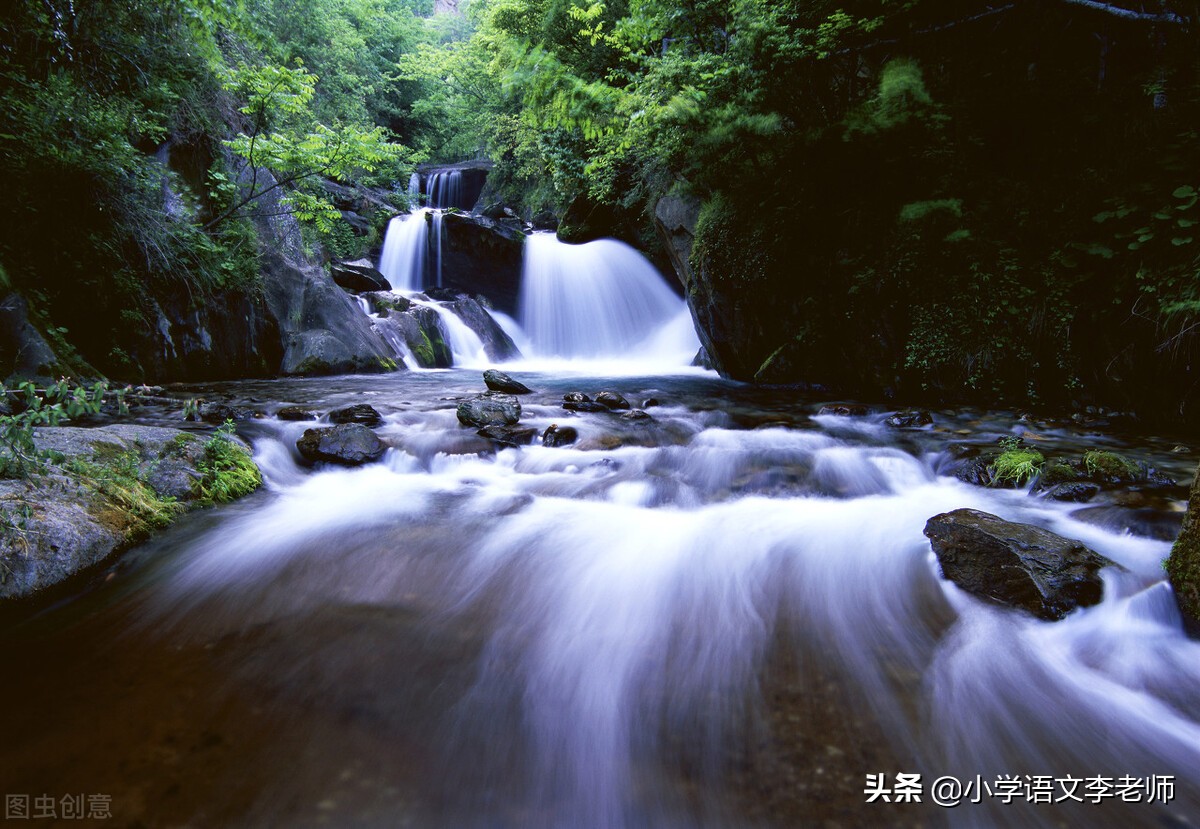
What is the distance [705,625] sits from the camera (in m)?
2.75

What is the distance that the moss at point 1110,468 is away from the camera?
4.18 metres

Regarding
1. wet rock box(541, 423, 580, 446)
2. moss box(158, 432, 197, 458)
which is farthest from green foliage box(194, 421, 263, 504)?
wet rock box(541, 423, 580, 446)

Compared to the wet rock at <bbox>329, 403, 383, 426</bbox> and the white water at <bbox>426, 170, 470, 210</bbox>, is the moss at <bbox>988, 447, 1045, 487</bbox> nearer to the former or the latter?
the wet rock at <bbox>329, 403, 383, 426</bbox>

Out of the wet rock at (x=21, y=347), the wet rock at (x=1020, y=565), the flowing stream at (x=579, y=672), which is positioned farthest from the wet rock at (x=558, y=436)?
the wet rock at (x=21, y=347)

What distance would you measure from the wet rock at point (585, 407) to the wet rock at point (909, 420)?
11.7ft

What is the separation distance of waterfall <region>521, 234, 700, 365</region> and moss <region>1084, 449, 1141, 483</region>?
10611mm

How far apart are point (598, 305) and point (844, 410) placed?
32.5ft

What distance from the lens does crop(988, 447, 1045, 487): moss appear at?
14.4ft

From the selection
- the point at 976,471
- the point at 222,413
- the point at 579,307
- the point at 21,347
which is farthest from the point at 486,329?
the point at 976,471

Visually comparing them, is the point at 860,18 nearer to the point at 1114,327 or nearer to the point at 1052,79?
the point at 1052,79

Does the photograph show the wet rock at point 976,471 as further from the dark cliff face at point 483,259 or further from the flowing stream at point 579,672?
the dark cliff face at point 483,259

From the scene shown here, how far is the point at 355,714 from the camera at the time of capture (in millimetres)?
1990

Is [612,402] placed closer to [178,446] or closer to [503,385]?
[503,385]

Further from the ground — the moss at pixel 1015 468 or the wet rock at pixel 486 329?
the wet rock at pixel 486 329
